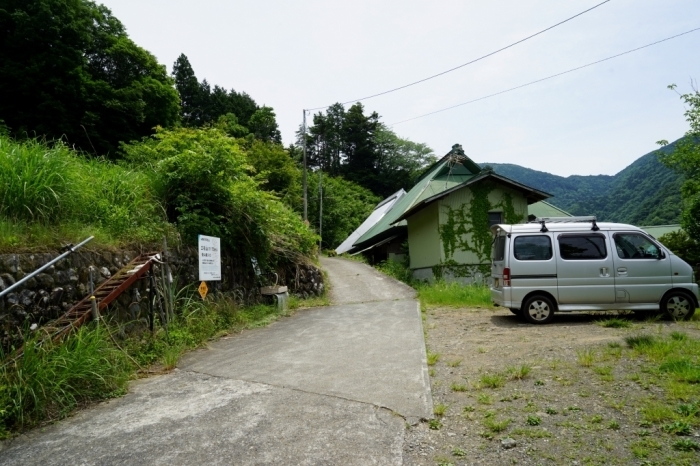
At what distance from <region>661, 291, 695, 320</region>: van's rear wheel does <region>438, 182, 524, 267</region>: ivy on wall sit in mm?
8791

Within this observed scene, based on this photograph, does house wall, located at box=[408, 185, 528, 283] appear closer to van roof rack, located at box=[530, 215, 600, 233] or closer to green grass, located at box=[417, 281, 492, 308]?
green grass, located at box=[417, 281, 492, 308]

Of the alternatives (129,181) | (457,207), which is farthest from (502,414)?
(457,207)

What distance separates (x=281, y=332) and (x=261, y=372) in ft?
9.82

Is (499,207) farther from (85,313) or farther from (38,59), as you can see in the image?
(38,59)

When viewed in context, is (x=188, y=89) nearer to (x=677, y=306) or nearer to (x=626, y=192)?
(x=677, y=306)

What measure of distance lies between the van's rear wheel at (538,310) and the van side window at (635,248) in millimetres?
1731

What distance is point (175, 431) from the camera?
12.0ft

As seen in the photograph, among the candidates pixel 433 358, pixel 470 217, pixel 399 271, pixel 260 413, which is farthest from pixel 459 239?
pixel 260 413

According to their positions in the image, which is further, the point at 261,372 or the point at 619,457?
the point at 261,372

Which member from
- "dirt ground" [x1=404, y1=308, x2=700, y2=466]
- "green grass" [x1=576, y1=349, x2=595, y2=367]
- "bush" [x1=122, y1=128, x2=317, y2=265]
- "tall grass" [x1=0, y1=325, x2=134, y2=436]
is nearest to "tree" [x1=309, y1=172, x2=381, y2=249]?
"bush" [x1=122, y1=128, x2=317, y2=265]

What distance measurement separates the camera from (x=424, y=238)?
740 inches

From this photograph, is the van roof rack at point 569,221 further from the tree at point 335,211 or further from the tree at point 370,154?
the tree at point 370,154

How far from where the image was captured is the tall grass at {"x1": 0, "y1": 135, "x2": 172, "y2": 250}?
5.33 meters

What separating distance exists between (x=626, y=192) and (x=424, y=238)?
54.1 m
